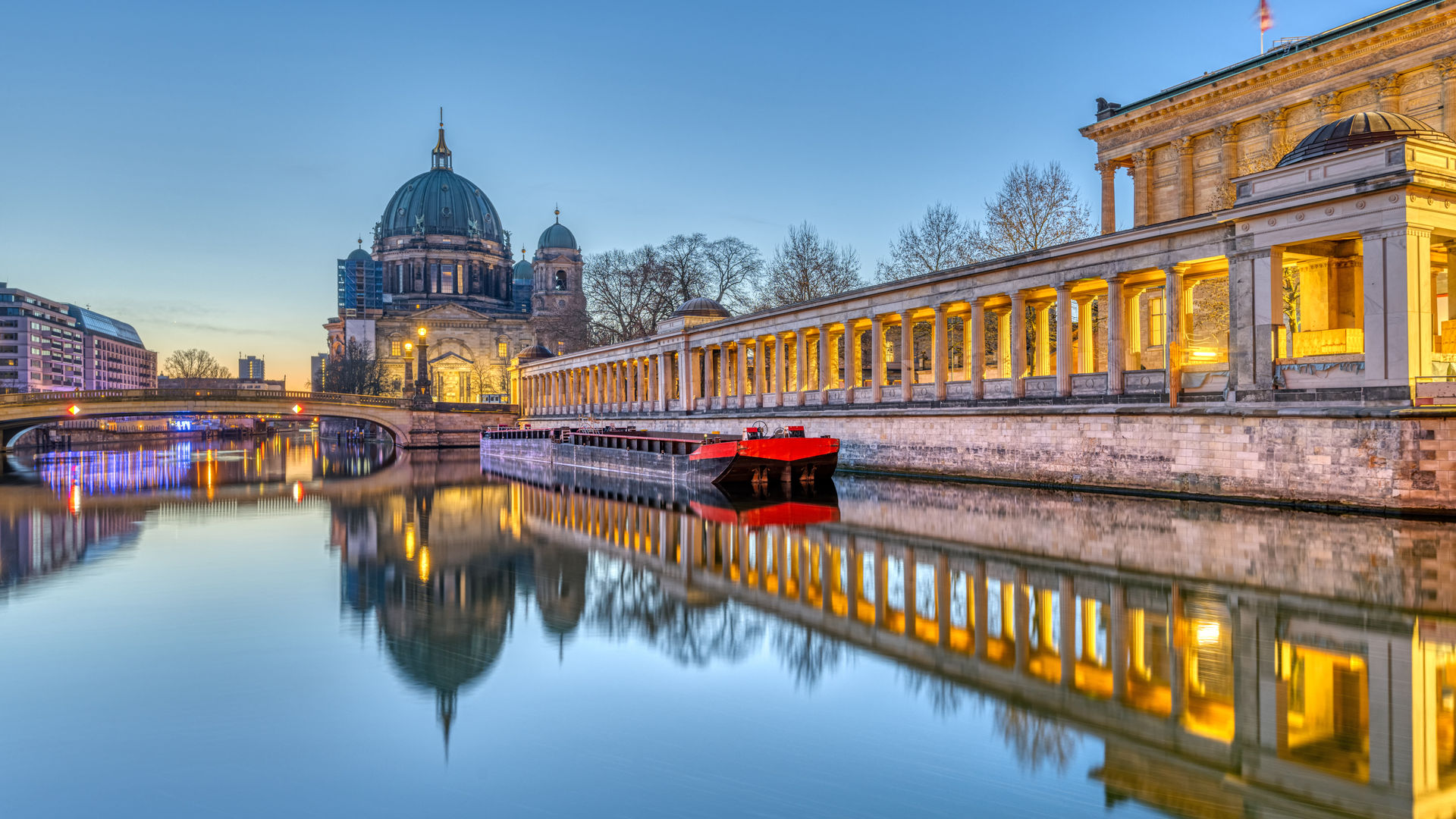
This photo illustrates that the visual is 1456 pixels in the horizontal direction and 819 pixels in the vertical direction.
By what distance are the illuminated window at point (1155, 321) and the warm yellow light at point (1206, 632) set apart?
25516mm

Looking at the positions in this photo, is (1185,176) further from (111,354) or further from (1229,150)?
(111,354)

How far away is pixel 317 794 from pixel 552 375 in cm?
6935

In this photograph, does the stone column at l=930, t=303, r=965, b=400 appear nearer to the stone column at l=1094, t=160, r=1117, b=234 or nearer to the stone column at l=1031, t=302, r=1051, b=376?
the stone column at l=1031, t=302, r=1051, b=376

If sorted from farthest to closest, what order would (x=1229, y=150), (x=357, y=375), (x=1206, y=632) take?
(x=357, y=375)
(x=1229, y=150)
(x=1206, y=632)

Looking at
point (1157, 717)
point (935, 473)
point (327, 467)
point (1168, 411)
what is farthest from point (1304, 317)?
point (327, 467)

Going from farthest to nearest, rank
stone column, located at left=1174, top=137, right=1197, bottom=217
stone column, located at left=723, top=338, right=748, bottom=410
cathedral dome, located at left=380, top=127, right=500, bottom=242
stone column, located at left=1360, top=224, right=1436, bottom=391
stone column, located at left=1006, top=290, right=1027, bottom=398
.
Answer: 1. cathedral dome, located at left=380, top=127, right=500, bottom=242
2. stone column, located at left=723, top=338, right=748, bottom=410
3. stone column, located at left=1174, top=137, right=1197, bottom=217
4. stone column, located at left=1006, top=290, right=1027, bottom=398
5. stone column, located at left=1360, top=224, right=1436, bottom=391

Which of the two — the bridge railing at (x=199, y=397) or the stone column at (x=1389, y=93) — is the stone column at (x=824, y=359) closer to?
the stone column at (x=1389, y=93)

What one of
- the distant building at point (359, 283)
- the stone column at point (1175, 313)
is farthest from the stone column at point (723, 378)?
the distant building at point (359, 283)

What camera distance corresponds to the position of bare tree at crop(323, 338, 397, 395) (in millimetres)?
101562

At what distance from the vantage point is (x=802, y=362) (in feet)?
124

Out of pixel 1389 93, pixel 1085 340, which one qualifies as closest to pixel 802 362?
pixel 1085 340

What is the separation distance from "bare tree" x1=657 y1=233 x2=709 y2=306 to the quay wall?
37.0 metres

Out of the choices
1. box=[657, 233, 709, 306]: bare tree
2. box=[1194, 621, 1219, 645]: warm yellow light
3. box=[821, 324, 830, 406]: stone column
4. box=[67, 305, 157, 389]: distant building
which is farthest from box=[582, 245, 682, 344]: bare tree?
box=[67, 305, 157, 389]: distant building

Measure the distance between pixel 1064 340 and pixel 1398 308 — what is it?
885cm
